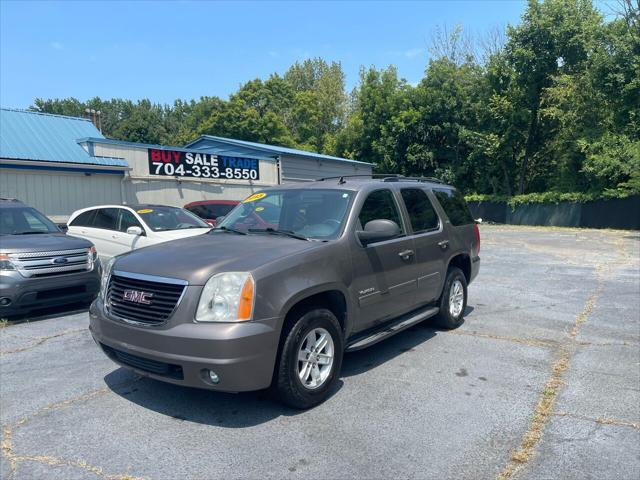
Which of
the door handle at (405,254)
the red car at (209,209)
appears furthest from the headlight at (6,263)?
A: the red car at (209,209)

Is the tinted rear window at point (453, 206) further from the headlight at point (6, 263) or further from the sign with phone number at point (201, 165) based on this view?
the sign with phone number at point (201, 165)

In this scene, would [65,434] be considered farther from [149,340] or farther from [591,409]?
[591,409]

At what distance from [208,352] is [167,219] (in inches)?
262

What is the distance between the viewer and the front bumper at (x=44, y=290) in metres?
6.64

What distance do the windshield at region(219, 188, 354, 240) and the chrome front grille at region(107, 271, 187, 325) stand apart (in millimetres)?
1301

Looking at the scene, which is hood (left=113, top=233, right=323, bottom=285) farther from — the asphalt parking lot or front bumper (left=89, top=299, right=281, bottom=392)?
the asphalt parking lot

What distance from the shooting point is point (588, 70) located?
1083 inches

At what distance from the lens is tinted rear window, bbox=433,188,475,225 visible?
253 inches

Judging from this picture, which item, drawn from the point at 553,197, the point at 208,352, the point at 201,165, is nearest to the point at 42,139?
the point at 201,165

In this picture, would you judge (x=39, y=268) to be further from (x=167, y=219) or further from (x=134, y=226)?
(x=167, y=219)

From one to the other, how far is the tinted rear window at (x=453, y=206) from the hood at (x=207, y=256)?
2.72 m

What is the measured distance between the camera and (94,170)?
47.3 ft

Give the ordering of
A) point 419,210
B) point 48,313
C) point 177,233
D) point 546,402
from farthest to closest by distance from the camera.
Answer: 1. point 177,233
2. point 48,313
3. point 419,210
4. point 546,402

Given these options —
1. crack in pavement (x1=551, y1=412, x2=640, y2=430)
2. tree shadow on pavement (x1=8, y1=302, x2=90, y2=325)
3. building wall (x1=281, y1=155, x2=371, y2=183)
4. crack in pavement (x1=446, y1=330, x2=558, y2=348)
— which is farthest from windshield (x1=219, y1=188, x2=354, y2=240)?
building wall (x1=281, y1=155, x2=371, y2=183)
